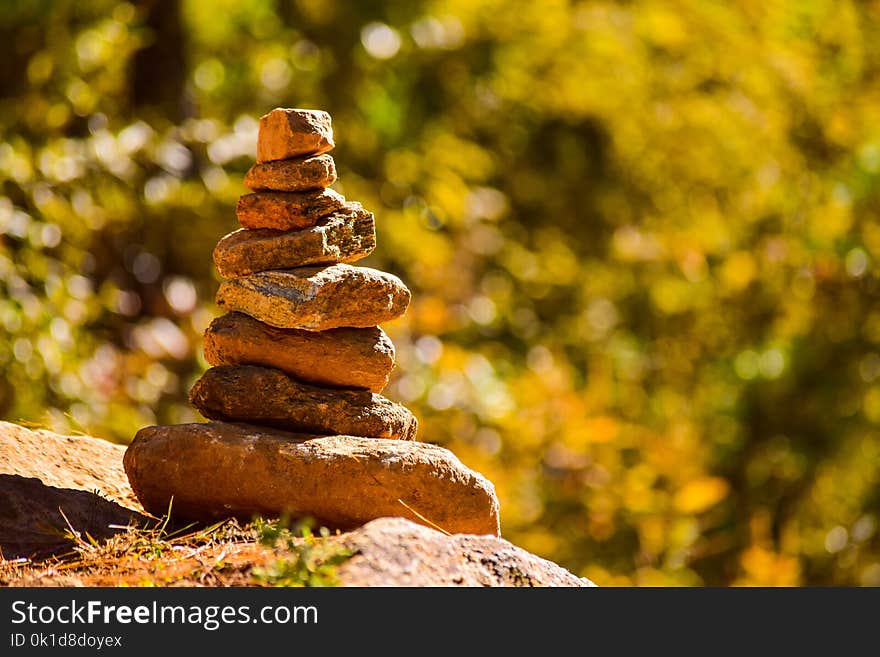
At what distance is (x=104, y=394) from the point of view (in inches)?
353

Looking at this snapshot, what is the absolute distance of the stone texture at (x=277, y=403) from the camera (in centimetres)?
531

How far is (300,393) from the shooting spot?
5.38m

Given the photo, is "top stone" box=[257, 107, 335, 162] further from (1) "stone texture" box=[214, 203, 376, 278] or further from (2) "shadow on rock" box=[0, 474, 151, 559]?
(2) "shadow on rock" box=[0, 474, 151, 559]

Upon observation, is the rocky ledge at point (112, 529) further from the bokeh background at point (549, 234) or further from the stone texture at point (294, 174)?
the bokeh background at point (549, 234)

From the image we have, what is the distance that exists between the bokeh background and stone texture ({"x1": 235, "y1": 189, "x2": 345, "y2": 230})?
2.80 metres

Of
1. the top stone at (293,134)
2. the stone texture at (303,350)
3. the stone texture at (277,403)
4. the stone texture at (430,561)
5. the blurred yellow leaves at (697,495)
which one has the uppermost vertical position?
the blurred yellow leaves at (697,495)

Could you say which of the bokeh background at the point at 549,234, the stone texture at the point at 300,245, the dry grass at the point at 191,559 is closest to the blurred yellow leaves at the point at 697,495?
the bokeh background at the point at 549,234

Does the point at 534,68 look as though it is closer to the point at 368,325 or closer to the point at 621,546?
the point at 621,546

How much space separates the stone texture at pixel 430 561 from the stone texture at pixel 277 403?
3.45ft

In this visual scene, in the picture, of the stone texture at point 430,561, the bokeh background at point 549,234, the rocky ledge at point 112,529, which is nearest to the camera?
the stone texture at point 430,561

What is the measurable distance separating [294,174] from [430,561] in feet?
6.54

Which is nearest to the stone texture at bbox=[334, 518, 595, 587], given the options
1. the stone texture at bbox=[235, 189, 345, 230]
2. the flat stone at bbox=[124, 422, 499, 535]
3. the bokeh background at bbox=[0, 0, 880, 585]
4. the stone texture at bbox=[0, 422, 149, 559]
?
the flat stone at bbox=[124, 422, 499, 535]

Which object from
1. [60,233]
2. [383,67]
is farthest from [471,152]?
[60,233]
